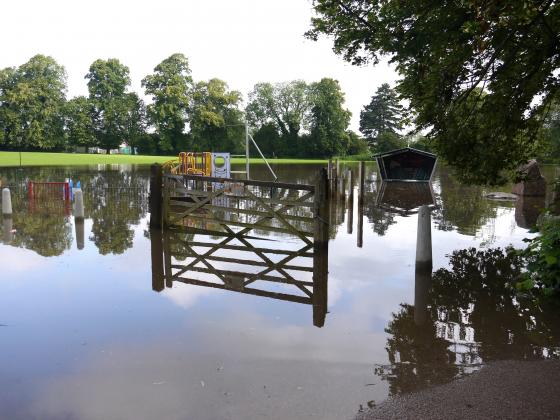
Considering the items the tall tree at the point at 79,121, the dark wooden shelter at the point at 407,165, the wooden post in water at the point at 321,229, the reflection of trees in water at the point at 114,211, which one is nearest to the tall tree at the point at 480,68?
the wooden post in water at the point at 321,229

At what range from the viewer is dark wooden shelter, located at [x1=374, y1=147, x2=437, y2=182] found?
115 ft

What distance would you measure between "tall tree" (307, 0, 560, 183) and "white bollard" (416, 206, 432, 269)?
1556 millimetres

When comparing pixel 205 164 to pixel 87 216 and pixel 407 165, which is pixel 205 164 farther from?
pixel 407 165

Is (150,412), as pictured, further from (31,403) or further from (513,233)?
(513,233)

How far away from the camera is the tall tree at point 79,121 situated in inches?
2847

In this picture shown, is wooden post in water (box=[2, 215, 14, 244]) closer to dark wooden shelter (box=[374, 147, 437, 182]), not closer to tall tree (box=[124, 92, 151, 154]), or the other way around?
dark wooden shelter (box=[374, 147, 437, 182])

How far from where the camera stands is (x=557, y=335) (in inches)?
223

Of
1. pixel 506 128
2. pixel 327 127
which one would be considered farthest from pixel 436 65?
pixel 327 127

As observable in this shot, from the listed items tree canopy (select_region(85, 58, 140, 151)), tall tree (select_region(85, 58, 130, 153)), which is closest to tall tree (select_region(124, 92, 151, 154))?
tree canopy (select_region(85, 58, 140, 151))

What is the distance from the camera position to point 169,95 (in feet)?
233

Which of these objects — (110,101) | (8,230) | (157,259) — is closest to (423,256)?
(157,259)

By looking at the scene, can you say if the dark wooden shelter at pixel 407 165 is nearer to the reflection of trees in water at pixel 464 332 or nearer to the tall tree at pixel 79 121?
the reflection of trees in water at pixel 464 332

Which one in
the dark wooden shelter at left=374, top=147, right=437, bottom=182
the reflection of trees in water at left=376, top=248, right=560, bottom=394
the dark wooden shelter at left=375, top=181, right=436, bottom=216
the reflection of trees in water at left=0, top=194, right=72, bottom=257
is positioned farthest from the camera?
the dark wooden shelter at left=374, top=147, right=437, bottom=182

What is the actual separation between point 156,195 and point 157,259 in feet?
10.4
